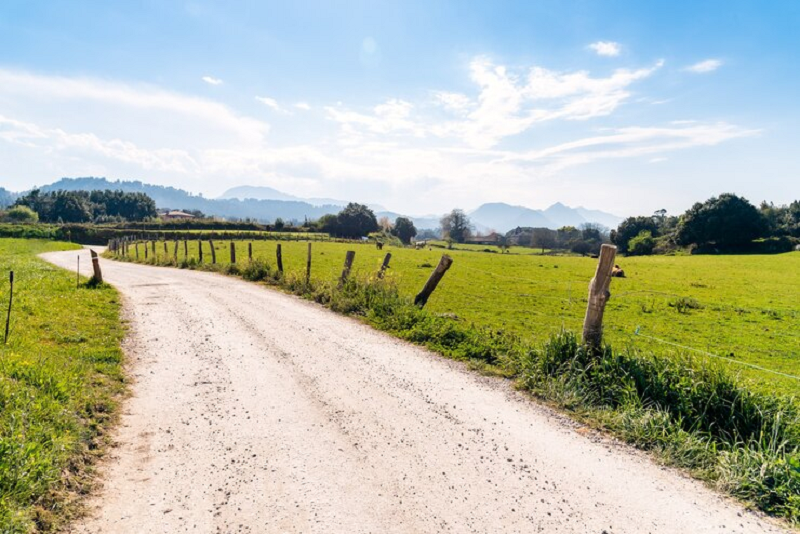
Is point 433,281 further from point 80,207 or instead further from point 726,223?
point 80,207

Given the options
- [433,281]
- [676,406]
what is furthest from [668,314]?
[676,406]

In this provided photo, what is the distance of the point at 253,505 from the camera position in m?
4.35

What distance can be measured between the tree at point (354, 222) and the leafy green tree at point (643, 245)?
73.0 m

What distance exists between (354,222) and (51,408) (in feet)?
405

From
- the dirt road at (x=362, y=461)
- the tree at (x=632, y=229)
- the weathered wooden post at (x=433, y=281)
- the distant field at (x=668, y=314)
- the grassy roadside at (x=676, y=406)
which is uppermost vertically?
the tree at (x=632, y=229)

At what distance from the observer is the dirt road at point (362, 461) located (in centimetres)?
426

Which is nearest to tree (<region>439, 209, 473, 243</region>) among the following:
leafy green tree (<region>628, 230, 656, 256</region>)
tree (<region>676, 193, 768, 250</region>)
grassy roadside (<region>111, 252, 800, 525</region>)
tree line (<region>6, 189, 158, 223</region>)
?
leafy green tree (<region>628, 230, 656, 256</region>)

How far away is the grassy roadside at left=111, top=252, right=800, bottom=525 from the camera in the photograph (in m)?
4.96

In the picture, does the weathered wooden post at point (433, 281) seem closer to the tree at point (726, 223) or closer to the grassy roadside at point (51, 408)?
the grassy roadside at point (51, 408)

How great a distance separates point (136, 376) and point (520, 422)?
712cm

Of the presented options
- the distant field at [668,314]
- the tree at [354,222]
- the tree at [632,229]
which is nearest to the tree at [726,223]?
the tree at [632,229]

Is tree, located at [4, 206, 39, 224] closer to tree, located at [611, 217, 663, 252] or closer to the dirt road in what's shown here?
the dirt road

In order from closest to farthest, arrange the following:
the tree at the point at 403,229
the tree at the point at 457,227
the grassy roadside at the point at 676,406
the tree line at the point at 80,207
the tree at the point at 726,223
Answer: the grassy roadside at the point at 676,406
the tree at the point at 726,223
the tree line at the point at 80,207
the tree at the point at 403,229
the tree at the point at 457,227

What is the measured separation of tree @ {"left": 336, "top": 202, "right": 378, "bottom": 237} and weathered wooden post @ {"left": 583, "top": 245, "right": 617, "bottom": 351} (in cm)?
12109
